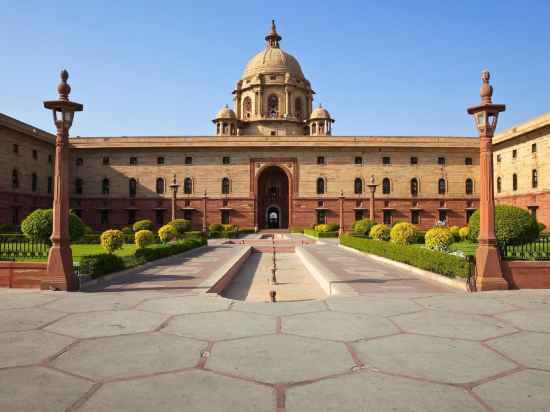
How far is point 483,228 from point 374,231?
13512 millimetres

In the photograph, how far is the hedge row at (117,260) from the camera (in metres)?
9.75

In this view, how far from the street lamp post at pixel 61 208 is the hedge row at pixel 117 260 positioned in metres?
0.84

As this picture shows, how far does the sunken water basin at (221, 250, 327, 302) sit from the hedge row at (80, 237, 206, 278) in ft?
10.2

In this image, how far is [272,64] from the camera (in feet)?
161

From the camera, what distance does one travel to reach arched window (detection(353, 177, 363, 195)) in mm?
39094

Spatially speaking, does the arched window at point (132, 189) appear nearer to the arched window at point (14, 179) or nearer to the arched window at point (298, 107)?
the arched window at point (14, 179)

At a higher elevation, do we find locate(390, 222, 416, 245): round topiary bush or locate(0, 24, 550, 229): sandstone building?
locate(0, 24, 550, 229): sandstone building

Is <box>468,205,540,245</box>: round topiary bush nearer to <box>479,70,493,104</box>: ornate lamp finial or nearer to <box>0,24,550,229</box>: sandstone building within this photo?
<box>479,70,493,104</box>: ornate lamp finial

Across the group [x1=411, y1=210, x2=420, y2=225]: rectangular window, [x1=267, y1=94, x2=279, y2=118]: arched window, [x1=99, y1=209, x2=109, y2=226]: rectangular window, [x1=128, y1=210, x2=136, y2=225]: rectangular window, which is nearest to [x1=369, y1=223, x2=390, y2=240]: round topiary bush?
[x1=411, y1=210, x2=420, y2=225]: rectangular window

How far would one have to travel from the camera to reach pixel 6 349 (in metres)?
4.44

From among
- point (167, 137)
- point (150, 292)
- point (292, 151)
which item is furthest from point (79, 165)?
point (150, 292)

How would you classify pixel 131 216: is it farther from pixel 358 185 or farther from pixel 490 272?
pixel 490 272

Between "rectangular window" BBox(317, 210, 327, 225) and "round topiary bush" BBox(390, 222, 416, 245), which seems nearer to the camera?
"round topiary bush" BBox(390, 222, 416, 245)

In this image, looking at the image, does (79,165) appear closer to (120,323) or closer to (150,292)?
(150,292)
